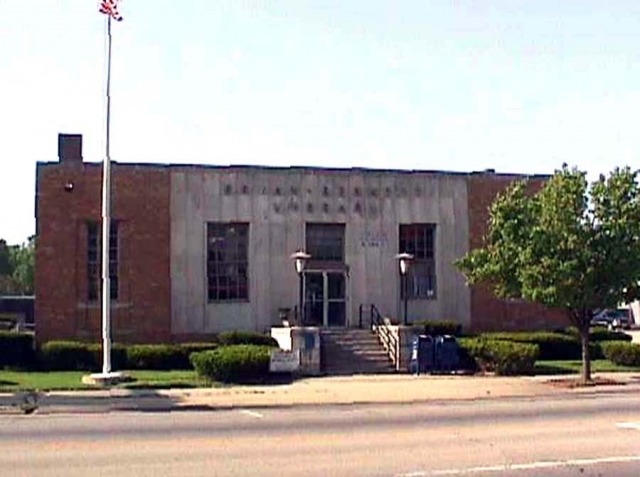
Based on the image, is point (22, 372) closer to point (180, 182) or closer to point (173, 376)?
point (173, 376)

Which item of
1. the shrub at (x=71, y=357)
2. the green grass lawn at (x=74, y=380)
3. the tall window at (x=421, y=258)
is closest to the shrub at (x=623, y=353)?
the tall window at (x=421, y=258)

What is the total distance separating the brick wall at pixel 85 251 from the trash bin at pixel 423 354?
9746mm

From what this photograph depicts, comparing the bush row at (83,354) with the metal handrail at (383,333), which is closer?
the bush row at (83,354)

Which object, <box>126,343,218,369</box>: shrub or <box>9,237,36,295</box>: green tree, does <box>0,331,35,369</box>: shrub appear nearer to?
<box>126,343,218,369</box>: shrub

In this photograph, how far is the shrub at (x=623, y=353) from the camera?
3606 centimetres

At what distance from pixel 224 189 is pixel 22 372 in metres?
10.2

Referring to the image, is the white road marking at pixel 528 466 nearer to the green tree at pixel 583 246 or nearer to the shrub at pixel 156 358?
the green tree at pixel 583 246

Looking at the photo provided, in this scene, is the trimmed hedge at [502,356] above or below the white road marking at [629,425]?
above

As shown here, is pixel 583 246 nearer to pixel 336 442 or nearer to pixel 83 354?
pixel 336 442

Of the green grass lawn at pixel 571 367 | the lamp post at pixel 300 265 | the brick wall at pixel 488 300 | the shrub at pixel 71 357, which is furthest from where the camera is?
the brick wall at pixel 488 300

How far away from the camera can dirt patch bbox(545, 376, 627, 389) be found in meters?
29.4

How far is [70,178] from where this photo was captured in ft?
129

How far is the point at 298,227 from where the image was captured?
41.5m

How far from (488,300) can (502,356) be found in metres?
10.6
